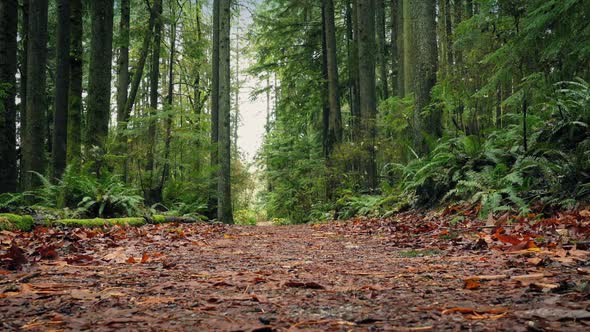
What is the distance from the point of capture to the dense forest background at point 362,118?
599 centimetres

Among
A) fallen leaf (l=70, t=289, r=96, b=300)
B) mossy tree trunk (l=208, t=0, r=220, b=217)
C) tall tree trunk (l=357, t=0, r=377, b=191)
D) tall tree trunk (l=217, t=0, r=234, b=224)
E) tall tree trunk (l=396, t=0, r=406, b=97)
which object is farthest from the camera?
mossy tree trunk (l=208, t=0, r=220, b=217)

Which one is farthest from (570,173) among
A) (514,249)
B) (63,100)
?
(63,100)

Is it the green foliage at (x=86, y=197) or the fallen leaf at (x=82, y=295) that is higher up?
the green foliage at (x=86, y=197)

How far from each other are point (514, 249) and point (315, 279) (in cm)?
156

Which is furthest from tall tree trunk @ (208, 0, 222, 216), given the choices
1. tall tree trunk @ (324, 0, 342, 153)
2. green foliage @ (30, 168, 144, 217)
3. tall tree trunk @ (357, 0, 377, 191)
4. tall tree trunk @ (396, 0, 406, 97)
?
tall tree trunk @ (396, 0, 406, 97)

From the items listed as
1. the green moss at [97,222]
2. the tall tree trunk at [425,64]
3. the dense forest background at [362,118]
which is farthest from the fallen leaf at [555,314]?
the tall tree trunk at [425,64]

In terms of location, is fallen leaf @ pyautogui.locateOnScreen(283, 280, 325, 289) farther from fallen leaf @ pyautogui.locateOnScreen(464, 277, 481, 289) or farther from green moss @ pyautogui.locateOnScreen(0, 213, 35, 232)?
green moss @ pyautogui.locateOnScreen(0, 213, 35, 232)

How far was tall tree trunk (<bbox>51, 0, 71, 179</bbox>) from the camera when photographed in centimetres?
953

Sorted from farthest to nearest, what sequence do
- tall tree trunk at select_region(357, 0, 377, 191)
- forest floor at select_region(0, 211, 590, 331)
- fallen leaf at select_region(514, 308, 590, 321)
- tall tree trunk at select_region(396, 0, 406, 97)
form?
tall tree trunk at select_region(396, 0, 406, 97) < tall tree trunk at select_region(357, 0, 377, 191) < forest floor at select_region(0, 211, 590, 331) < fallen leaf at select_region(514, 308, 590, 321)

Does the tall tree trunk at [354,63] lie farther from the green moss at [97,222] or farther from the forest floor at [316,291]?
the forest floor at [316,291]

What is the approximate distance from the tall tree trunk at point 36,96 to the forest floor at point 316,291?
8.11m

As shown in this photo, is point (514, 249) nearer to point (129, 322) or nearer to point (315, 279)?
point (315, 279)

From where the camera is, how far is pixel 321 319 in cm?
143

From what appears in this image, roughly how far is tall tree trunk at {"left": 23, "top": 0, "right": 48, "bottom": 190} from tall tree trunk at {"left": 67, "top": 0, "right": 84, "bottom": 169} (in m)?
0.62
